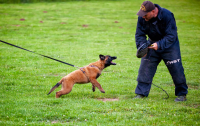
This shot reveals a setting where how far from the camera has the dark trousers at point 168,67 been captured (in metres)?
6.50

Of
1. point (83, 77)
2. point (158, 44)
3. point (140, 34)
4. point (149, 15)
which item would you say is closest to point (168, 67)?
point (158, 44)

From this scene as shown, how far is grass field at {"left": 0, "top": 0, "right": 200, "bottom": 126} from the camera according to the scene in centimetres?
565

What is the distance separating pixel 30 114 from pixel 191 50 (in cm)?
1175

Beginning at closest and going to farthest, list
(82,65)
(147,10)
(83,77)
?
(147,10) < (83,77) < (82,65)

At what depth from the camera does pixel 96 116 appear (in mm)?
5633

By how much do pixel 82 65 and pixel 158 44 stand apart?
5563 mm

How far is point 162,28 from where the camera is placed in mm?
6449

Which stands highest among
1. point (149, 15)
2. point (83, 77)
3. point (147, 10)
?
point (147, 10)

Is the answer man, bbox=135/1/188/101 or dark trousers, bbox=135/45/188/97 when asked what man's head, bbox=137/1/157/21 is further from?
dark trousers, bbox=135/45/188/97

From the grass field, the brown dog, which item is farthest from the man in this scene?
the brown dog

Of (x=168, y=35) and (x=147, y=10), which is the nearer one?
(x=147, y=10)

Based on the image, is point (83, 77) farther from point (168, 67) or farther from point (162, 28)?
point (162, 28)

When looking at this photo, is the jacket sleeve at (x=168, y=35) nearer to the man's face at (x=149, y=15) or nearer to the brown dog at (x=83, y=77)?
the man's face at (x=149, y=15)

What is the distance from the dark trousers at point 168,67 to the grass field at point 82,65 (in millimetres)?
365
